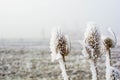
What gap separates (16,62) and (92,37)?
16.7 metres

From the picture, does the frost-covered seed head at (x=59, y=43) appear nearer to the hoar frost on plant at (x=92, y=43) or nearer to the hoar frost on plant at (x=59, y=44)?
the hoar frost on plant at (x=59, y=44)

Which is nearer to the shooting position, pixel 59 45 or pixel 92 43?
pixel 92 43

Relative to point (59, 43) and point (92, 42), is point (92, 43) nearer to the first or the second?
point (92, 42)

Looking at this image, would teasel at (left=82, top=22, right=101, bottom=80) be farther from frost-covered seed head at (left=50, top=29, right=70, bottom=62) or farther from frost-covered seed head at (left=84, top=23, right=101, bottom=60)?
frost-covered seed head at (left=50, top=29, right=70, bottom=62)

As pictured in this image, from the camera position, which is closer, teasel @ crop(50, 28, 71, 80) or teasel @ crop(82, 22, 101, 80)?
teasel @ crop(82, 22, 101, 80)

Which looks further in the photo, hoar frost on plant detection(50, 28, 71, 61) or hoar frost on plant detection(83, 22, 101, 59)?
hoar frost on plant detection(50, 28, 71, 61)

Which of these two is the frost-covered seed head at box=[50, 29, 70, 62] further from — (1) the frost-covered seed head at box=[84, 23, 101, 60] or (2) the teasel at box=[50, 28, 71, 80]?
(1) the frost-covered seed head at box=[84, 23, 101, 60]

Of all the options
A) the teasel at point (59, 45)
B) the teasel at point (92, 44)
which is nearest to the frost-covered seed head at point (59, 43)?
Answer: the teasel at point (59, 45)

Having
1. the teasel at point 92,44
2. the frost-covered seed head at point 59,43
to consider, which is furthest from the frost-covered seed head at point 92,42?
the frost-covered seed head at point 59,43

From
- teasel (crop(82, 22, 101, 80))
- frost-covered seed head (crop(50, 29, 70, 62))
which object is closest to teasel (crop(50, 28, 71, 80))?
frost-covered seed head (crop(50, 29, 70, 62))

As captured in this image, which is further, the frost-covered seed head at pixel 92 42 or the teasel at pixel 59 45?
the teasel at pixel 59 45

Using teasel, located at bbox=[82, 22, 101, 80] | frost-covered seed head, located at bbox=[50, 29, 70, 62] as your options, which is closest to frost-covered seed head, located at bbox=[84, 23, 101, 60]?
teasel, located at bbox=[82, 22, 101, 80]

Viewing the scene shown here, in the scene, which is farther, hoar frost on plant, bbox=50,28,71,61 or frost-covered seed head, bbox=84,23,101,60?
hoar frost on plant, bbox=50,28,71,61

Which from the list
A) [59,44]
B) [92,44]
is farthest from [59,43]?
[92,44]
